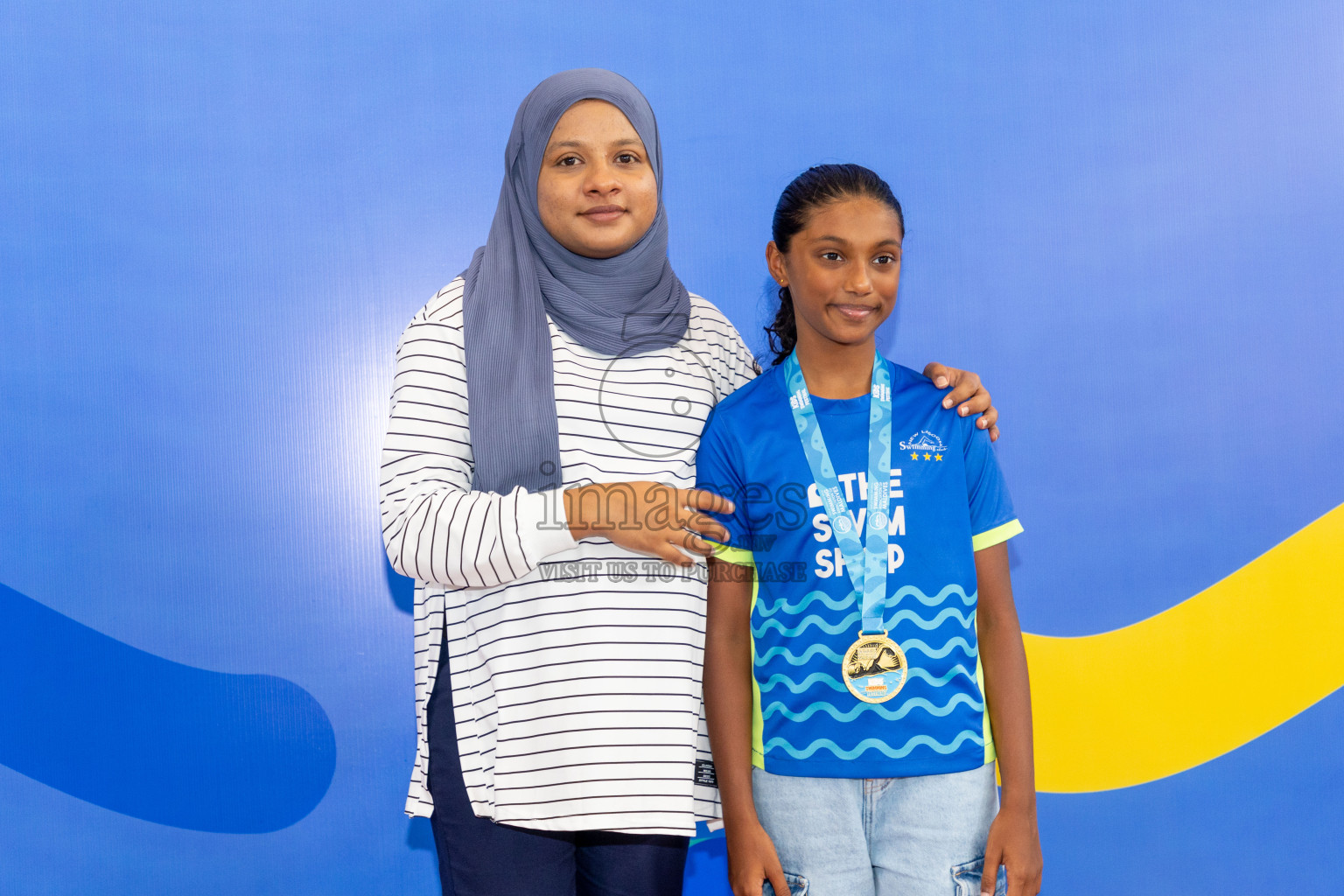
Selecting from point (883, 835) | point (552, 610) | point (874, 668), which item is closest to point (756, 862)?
point (883, 835)

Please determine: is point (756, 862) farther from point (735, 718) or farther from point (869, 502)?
point (869, 502)

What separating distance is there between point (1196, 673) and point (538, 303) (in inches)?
57.2

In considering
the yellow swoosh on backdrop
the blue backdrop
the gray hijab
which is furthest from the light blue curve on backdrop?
the yellow swoosh on backdrop

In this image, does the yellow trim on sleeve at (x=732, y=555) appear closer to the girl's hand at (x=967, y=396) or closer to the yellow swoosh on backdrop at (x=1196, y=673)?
the girl's hand at (x=967, y=396)

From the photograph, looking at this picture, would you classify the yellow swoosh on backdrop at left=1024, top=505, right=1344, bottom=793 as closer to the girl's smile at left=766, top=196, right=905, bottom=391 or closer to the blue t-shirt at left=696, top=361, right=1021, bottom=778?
the blue t-shirt at left=696, top=361, right=1021, bottom=778

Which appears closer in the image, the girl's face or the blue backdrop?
the girl's face

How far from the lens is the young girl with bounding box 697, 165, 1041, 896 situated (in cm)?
114

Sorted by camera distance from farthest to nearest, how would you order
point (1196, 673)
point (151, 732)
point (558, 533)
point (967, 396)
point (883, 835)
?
point (1196, 673) < point (151, 732) < point (967, 396) < point (883, 835) < point (558, 533)

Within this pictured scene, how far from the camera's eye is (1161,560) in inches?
71.5

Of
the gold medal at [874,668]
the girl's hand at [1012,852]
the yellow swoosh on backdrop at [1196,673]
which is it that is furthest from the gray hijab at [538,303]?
the yellow swoosh on backdrop at [1196,673]

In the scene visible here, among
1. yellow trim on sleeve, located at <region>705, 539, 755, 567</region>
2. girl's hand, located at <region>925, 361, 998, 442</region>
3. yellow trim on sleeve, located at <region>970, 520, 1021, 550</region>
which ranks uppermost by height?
girl's hand, located at <region>925, 361, 998, 442</region>

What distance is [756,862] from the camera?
1139mm

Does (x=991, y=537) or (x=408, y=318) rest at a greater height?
(x=408, y=318)

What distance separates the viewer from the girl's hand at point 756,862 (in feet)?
3.73
